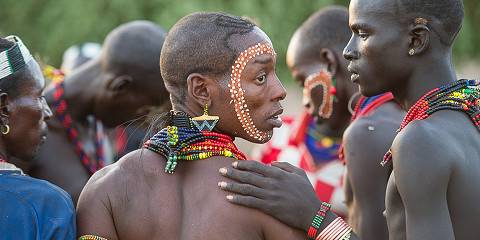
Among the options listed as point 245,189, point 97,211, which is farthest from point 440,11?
point 97,211

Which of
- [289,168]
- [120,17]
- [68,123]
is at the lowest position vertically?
[120,17]

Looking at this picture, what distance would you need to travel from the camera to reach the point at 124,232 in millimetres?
3516

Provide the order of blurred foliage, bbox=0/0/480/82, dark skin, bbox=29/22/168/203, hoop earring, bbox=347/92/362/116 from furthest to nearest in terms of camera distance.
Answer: blurred foliage, bbox=0/0/480/82 → dark skin, bbox=29/22/168/203 → hoop earring, bbox=347/92/362/116

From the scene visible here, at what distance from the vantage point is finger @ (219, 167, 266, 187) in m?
3.47

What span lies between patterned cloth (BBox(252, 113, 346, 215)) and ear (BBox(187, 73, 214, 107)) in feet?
10.9

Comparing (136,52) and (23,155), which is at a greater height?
(23,155)

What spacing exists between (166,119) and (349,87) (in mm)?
2392

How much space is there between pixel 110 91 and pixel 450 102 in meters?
3.14

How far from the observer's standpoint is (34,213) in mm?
3559

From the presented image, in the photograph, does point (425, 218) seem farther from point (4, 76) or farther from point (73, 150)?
point (73, 150)

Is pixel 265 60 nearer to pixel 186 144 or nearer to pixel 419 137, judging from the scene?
pixel 186 144

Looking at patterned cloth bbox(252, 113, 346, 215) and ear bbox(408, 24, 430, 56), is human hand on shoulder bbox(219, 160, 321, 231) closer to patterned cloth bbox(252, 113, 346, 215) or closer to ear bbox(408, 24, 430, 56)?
ear bbox(408, 24, 430, 56)

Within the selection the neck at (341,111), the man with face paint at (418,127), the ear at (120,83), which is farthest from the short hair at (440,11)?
the ear at (120,83)

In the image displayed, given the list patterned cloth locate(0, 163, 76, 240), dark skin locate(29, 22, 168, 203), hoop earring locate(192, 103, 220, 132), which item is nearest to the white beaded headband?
patterned cloth locate(0, 163, 76, 240)
